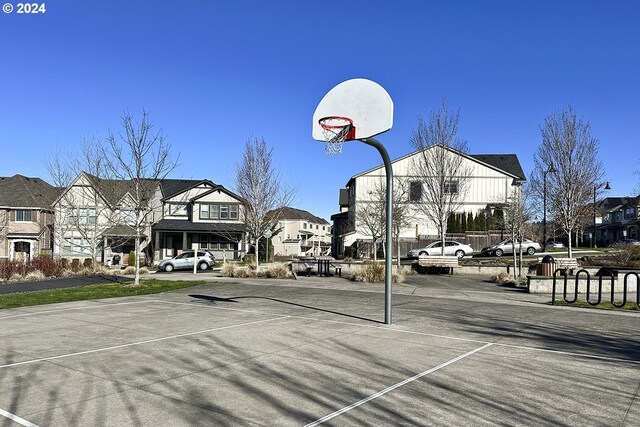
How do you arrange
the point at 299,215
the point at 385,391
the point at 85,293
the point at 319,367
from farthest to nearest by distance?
the point at 299,215 → the point at 85,293 → the point at 319,367 → the point at 385,391

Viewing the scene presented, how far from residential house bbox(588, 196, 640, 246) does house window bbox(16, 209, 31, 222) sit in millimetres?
70106

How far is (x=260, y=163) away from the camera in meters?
30.9

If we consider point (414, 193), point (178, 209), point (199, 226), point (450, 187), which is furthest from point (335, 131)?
point (178, 209)

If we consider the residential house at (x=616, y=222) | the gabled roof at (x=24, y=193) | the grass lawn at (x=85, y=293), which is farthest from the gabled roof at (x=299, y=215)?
the grass lawn at (x=85, y=293)

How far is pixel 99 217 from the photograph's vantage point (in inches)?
1874

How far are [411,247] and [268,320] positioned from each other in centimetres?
3814

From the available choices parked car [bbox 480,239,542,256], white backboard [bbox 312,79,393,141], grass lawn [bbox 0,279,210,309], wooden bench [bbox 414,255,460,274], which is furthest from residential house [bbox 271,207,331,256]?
white backboard [bbox 312,79,393,141]

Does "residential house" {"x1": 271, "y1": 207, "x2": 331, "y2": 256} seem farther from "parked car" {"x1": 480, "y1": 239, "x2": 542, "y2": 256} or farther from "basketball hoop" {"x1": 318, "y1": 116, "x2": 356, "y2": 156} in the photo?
"basketball hoop" {"x1": 318, "y1": 116, "x2": 356, "y2": 156}

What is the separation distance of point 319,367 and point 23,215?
5082 cm

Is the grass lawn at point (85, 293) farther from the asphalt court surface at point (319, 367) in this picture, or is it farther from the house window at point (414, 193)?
the house window at point (414, 193)

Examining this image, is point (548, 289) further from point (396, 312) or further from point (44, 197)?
point (44, 197)

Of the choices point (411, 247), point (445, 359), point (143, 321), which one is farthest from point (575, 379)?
point (411, 247)

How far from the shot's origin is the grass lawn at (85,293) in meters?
17.0

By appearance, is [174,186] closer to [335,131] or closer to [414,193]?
[414,193]
